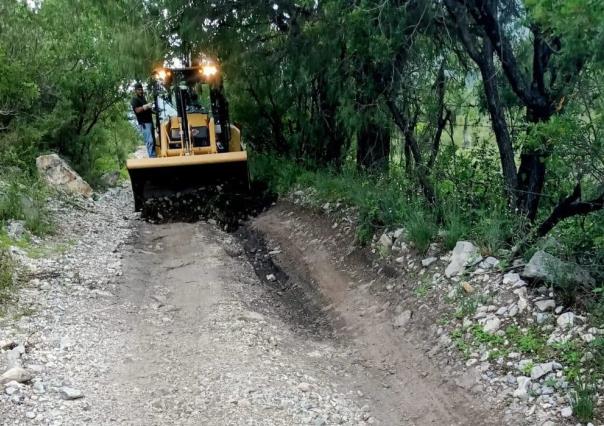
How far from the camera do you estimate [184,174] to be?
11.0m

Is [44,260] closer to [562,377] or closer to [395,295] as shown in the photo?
[395,295]

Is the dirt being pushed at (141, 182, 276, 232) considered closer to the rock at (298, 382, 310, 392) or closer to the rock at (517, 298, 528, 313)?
the rock at (298, 382, 310, 392)

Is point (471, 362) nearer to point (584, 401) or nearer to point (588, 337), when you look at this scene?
point (588, 337)

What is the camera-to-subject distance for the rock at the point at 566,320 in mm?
4512

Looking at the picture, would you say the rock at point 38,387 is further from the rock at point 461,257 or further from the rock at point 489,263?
the rock at point 489,263

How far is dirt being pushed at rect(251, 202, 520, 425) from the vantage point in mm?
4371

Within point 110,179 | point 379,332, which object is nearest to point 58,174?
point 110,179

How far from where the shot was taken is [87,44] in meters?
14.4

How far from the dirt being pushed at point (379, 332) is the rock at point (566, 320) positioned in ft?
2.72

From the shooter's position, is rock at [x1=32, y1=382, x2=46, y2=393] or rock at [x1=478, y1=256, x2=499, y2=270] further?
rock at [x1=478, y1=256, x2=499, y2=270]

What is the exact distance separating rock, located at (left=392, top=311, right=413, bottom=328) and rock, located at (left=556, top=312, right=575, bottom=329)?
1502 mm

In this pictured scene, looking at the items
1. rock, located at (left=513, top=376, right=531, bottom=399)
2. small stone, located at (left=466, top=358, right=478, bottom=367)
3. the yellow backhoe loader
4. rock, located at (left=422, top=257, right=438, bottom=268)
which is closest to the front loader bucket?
the yellow backhoe loader

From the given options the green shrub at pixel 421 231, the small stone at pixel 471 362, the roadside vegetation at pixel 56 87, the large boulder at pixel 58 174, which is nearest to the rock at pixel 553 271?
the small stone at pixel 471 362

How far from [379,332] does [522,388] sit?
1742 mm
